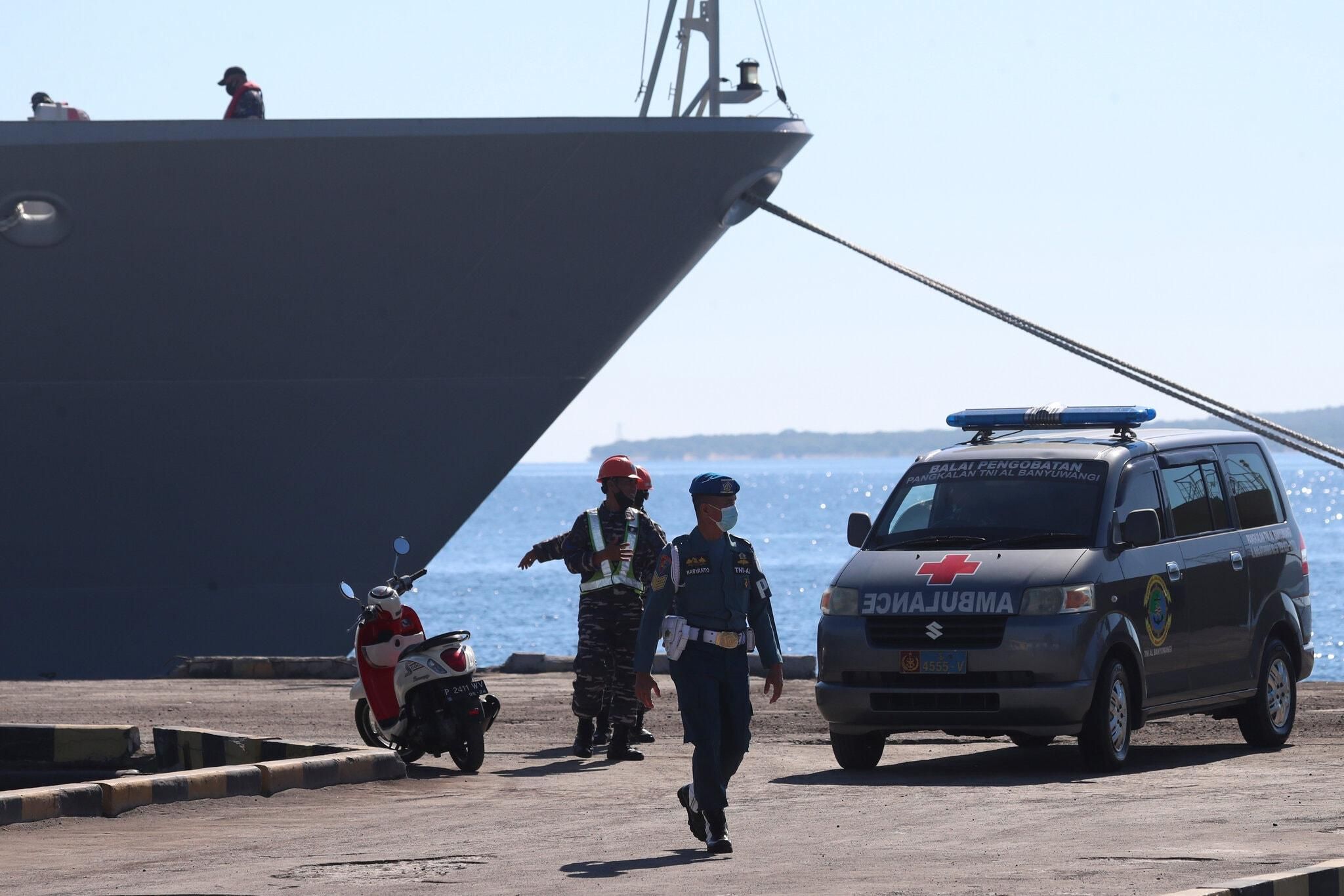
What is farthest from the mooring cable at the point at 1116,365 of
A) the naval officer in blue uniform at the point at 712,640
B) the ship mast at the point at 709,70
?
the naval officer in blue uniform at the point at 712,640

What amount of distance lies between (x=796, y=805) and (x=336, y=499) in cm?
1055

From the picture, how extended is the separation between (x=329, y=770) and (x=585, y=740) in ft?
7.01

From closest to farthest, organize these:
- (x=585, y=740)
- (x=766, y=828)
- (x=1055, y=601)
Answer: (x=766, y=828), (x=1055, y=601), (x=585, y=740)

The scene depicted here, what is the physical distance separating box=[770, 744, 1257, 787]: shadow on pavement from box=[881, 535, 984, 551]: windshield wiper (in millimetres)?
1272

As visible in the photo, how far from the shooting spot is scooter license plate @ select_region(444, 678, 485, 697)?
11.2 metres

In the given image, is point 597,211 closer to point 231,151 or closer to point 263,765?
point 231,151

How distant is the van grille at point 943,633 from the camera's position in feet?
35.1

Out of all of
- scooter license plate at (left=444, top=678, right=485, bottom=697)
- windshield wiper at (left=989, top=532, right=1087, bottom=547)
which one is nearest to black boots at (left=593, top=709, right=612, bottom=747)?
scooter license plate at (left=444, top=678, right=485, bottom=697)

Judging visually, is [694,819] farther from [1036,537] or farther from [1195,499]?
[1195,499]

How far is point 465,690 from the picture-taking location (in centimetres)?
1120

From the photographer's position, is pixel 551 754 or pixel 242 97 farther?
pixel 242 97

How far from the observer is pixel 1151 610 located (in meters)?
11.3

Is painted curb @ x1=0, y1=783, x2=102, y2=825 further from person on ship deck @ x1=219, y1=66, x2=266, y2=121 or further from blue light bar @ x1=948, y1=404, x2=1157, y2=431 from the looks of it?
person on ship deck @ x1=219, y1=66, x2=266, y2=121

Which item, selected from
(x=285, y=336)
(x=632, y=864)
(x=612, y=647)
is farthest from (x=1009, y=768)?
(x=285, y=336)
